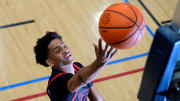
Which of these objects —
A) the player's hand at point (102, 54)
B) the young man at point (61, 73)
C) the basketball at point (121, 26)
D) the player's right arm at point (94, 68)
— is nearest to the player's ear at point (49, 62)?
the young man at point (61, 73)

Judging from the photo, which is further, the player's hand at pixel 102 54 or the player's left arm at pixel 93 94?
the player's left arm at pixel 93 94

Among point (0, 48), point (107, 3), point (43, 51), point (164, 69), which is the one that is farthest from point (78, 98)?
point (107, 3)

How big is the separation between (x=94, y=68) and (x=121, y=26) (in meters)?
0.47

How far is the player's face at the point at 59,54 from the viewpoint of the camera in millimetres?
2902

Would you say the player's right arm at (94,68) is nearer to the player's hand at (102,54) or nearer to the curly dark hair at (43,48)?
the player's hand at (102,54)

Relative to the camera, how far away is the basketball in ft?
8.39

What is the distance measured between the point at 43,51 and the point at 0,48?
2.50m

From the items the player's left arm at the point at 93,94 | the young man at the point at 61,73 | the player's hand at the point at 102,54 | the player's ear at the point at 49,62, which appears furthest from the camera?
the player's left arm at the point at 93,94

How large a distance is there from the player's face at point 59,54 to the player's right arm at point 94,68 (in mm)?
320

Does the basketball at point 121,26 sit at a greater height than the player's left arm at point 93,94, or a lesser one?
greater

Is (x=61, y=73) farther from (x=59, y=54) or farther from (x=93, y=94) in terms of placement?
(x=93, y=94)

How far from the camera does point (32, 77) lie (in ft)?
15.8

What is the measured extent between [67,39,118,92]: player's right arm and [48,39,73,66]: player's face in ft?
1.05

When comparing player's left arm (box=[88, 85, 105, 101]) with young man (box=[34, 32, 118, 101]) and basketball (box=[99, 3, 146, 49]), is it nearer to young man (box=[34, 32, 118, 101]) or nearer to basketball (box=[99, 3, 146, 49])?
young man (box=[34, 32, 118, 101])
